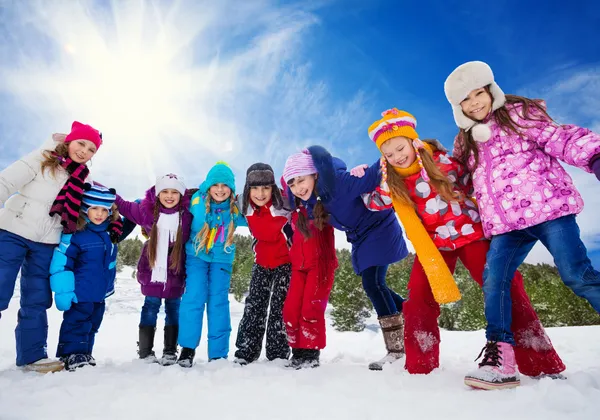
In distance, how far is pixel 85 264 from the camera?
382 cm

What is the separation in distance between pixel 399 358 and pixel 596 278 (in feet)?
5.71

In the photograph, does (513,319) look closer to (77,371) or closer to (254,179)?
(254,179)

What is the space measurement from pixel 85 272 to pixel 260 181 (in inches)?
79.3

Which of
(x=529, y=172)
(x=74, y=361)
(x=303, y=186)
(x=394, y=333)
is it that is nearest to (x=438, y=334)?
(x=394, y=333)

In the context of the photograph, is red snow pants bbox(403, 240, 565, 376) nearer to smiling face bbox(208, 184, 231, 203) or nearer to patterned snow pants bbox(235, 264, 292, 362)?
patterned snow pants bbox(235, 264, 292, 362)

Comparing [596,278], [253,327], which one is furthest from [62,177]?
[596,278]

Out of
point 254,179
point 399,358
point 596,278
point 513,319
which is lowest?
point 399,358

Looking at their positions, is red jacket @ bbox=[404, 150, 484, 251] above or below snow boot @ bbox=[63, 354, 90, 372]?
above

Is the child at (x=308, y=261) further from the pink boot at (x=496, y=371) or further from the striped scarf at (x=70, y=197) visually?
the striped scarf at (x=70, y=197)

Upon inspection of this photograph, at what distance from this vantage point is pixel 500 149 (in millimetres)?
2746

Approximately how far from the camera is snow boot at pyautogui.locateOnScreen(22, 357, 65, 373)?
11.0 ft

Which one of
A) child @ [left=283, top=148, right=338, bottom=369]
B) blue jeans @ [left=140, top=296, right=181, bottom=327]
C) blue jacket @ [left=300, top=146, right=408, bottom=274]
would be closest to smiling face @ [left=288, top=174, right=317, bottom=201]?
child @ [left=283, top=148, right=338, bottom=369]

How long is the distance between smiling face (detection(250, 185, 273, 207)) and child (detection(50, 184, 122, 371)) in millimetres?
1577

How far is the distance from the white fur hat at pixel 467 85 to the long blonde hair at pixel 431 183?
39 cm
